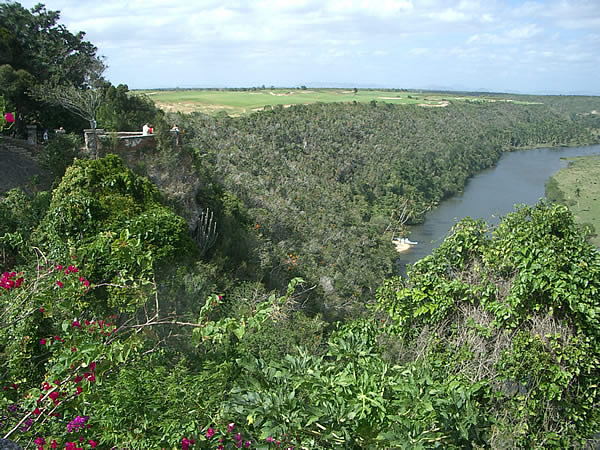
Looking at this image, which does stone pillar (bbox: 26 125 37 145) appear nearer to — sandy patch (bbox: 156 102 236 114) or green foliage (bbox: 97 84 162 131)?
green foliage (bbox: 97 84 162 131)

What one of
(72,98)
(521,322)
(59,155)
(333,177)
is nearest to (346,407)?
(521,322)

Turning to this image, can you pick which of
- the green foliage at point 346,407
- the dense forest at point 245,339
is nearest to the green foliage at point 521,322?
the dense forest at point 245,339

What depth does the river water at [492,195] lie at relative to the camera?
136ft

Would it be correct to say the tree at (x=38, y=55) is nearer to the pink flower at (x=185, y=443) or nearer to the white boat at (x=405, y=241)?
the pink flower at (x=185, y=443)

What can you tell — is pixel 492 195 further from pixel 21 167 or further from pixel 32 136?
pixel 21 167

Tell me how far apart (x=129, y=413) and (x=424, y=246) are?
38179 mm

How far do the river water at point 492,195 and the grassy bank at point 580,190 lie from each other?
168cm

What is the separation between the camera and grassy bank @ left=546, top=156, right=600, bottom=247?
1832 inches

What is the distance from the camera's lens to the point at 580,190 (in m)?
53.6

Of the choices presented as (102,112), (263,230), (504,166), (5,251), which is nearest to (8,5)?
(102,112)

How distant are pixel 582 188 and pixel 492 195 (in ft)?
35.8

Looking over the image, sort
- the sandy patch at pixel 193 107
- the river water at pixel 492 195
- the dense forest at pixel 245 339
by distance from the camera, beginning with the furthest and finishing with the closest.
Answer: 1. the sandy patch at pixel 193 107
2. the river water at pixel 492 195
3. the dense forest at pixel 245 339

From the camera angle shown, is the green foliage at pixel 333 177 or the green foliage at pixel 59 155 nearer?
the green foliage at pixel 59 155

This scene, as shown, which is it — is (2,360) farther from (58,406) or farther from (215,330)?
(215,330)
